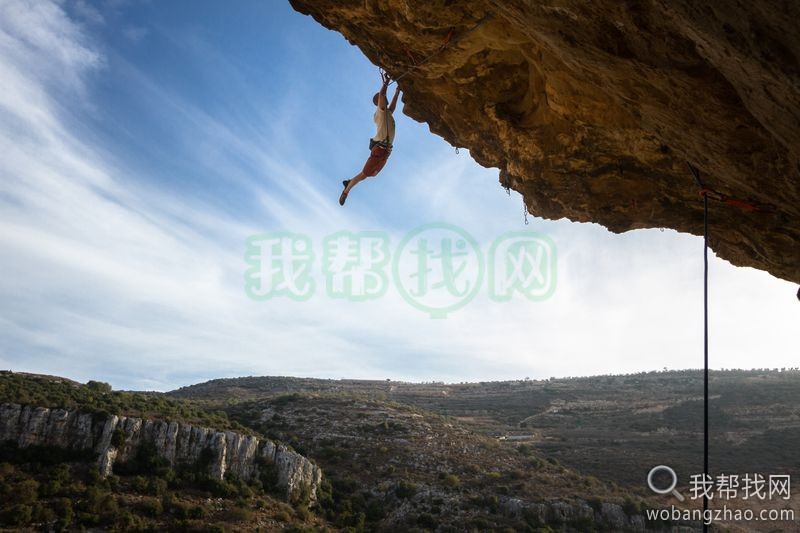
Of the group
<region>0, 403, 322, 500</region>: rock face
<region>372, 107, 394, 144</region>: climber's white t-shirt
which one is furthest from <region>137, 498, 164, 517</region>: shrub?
<region>372, 107, 394, 144</region>: climber's white t-shirt

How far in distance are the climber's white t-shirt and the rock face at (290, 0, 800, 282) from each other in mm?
830

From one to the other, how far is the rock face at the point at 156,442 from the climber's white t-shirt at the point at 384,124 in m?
21.3

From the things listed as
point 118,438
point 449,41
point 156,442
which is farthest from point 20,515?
point 449,41

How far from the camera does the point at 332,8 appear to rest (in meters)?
8.85

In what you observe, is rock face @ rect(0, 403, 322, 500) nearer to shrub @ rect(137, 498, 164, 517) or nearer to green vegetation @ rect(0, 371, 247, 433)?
green vegetation @ rect(0, 371, 247, 433)

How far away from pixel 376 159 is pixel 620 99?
15.8 ft

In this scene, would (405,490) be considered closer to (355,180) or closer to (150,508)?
(150,508)

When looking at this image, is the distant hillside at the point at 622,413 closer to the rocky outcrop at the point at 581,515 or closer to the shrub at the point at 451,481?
the rocky outcrop at the point at 581,515

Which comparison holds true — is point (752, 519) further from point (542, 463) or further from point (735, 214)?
point (735, 214)

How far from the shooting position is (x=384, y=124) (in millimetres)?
10531

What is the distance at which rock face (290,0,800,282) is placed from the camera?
189 inches

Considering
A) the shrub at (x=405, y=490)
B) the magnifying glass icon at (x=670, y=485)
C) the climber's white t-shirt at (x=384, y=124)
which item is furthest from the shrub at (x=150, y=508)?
the magnifying glass icon at (x=670, y=485)

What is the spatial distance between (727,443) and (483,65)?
1918 inches

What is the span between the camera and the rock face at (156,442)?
24.2 metres
